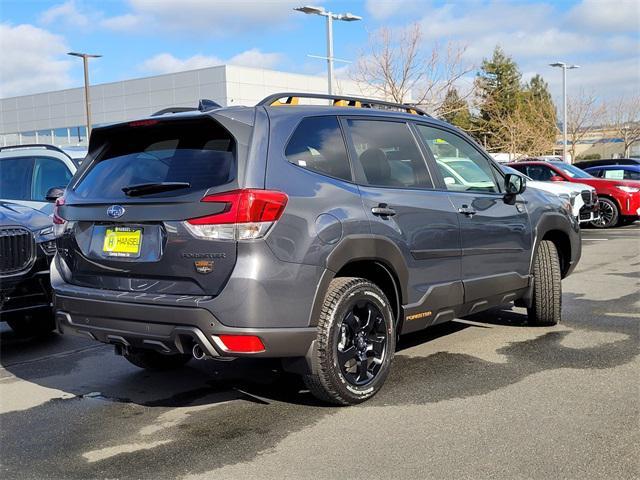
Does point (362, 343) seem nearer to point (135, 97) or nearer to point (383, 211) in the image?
point (383, 211)

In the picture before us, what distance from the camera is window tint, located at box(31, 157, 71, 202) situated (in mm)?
7883

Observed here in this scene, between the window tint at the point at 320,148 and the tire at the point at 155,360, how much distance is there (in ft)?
6.22

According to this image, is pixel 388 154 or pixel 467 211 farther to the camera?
pixel 467 211

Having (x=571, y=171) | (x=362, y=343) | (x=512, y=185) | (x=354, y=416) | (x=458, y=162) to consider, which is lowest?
(x=354, y=416)

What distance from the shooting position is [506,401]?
434cm

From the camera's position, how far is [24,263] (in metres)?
6.03

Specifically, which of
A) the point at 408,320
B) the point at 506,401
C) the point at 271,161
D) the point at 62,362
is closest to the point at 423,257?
the point at 408,320

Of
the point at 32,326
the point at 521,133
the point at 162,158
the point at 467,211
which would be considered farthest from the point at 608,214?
the point at 521,133

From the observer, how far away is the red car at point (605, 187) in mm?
16391

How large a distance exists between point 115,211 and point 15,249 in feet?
7.74

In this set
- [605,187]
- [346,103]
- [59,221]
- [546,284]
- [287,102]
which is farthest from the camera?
[605,187]

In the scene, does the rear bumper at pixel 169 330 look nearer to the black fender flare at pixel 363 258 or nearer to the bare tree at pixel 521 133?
the black fender flare at pixel 363 258

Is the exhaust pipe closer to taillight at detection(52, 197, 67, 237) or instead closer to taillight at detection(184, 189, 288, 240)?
taillight at detection(184, 189, 288, 240)

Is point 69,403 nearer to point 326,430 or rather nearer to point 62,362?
point 62,362
